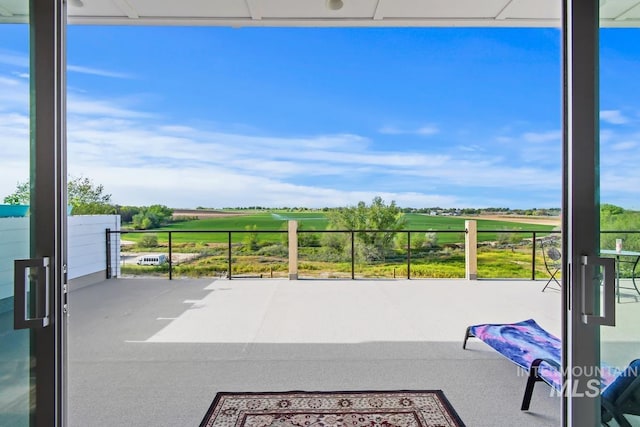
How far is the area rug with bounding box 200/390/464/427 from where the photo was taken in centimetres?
200

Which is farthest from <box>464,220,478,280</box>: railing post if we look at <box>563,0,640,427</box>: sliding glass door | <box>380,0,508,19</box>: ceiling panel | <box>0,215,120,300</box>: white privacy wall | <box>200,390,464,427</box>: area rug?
<box>0,215,120,300</box>: white privacy wall

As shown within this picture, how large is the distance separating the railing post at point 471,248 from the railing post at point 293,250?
9.53 feet

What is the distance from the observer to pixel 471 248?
6113 mm

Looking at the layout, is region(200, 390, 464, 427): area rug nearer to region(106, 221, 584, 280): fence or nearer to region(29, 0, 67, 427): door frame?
region(29, 0, 67, 427): door frame

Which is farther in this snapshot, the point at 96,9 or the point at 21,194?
the point at 96,9

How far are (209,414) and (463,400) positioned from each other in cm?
154

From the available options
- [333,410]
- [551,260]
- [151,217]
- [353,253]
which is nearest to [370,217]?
[353,253]

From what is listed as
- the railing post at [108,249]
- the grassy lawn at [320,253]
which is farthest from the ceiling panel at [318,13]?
the railing post at [108,249]

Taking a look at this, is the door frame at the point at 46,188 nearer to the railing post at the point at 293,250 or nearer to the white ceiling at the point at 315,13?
the white ceiling at the point at 315,13

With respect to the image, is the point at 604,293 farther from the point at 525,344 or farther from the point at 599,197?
the point at 525,344

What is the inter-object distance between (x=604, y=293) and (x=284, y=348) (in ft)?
8.17

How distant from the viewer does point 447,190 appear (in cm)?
1111

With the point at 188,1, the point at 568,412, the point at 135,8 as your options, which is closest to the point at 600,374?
the point at 568,412

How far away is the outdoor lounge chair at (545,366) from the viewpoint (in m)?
1.13
